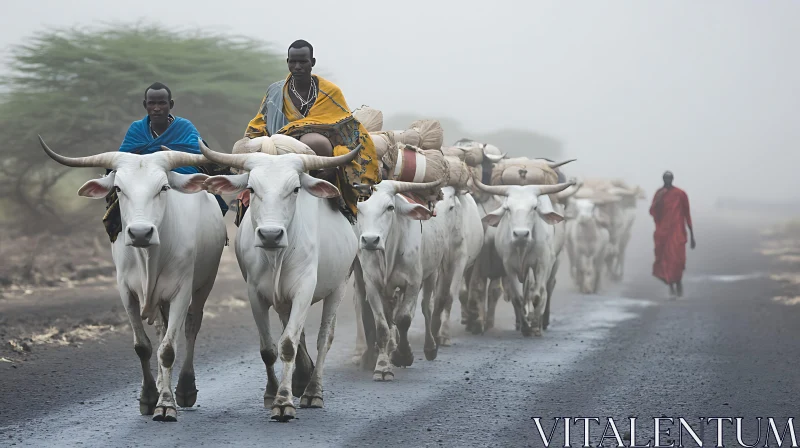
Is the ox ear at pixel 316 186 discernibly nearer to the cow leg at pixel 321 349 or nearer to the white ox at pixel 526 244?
the cow leg at pixel 321 349

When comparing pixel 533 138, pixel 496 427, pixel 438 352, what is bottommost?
A: pixel 533 138

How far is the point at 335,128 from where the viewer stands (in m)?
8.43

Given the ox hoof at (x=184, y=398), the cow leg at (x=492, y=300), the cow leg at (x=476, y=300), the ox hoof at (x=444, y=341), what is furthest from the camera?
the cow leg at (x=492, y=300)

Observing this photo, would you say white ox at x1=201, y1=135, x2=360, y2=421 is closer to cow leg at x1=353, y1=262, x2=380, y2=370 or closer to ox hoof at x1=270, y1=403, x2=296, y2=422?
ox hoof at x1=270, y1=403, x2=296, y2=422

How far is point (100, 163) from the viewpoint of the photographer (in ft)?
23.5

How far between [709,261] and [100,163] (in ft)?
71.0

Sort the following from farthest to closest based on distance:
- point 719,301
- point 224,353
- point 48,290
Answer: point 719,301 < point 48,290 < point 224,353

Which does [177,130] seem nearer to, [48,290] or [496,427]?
[496,427]

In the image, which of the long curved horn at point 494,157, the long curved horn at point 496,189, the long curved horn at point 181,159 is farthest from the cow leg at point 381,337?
the long curved horn at point 494,157

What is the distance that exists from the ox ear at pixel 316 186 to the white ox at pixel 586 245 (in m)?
12.0

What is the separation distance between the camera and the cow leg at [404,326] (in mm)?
9984

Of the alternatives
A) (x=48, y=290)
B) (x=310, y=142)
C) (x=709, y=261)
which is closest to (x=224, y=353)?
(x=310, y=142)

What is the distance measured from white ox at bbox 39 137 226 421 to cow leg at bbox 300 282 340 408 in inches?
32.4

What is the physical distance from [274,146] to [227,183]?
1.77ft
